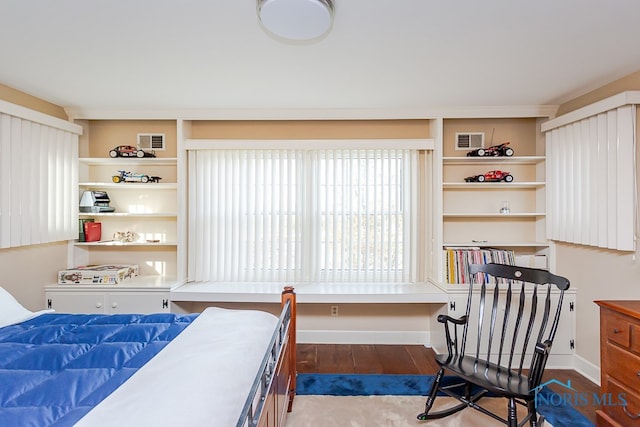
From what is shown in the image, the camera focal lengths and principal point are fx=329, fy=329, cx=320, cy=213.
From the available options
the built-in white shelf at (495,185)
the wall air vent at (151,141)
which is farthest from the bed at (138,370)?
the built-in white shelf at (495,185)

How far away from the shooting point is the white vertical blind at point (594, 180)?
243cm

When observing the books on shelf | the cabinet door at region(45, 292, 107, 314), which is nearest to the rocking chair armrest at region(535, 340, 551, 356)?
the books on shelf

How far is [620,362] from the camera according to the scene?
6.54 ft

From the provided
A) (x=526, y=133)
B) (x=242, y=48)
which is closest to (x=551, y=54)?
(x=526, y=133)

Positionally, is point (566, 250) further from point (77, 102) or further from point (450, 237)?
point (77, 102)

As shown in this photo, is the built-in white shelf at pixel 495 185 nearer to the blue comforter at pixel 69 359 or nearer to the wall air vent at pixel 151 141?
the blue comforter at pixel 69 359

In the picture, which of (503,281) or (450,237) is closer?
(503,281)

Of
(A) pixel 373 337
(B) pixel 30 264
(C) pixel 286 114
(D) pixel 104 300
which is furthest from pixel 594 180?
(B) pixel 30 264

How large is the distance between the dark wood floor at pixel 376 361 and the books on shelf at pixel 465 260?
82cm

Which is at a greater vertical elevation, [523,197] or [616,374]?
[523,197]

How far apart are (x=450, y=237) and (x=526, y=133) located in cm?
139

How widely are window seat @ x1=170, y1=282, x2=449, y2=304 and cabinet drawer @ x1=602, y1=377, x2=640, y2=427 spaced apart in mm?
1252

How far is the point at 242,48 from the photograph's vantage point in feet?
6.99

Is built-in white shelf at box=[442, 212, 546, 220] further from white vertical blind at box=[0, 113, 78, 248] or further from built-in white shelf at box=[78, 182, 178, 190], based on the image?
white vertical blind at box=[0, 113, 78, 248]
